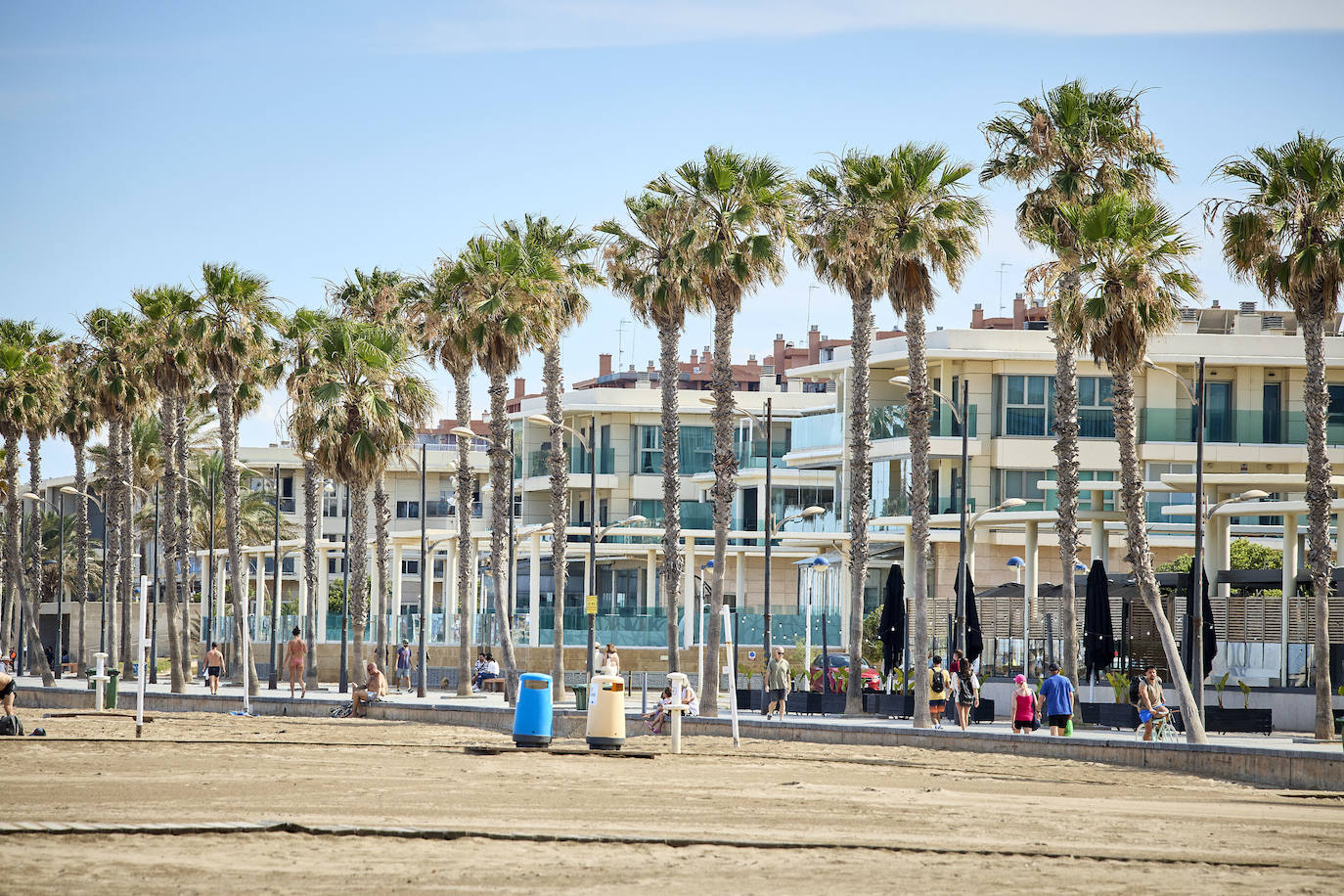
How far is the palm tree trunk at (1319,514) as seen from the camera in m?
28.2

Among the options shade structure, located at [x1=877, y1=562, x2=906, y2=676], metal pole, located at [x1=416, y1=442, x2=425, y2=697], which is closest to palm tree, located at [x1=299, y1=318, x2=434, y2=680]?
metal pole, located at [x1=416, y1=442, x2=425, y2=697]

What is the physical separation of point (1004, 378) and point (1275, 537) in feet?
30.9

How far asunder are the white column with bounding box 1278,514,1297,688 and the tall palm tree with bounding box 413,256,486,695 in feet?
57.9

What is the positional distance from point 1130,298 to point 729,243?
985 cm

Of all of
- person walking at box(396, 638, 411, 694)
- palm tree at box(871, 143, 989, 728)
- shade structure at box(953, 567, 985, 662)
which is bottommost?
person walking at box(396, 638, 411, 694)

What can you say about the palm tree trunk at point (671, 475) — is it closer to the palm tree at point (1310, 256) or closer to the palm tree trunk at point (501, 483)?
the palm tree trunk at point (501, 483)

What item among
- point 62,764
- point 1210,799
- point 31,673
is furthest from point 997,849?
point 31,673

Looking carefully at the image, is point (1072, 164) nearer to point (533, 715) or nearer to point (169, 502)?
point (533, 715)

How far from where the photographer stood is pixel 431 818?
1462cm

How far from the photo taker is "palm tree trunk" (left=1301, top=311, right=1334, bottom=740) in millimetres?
28219

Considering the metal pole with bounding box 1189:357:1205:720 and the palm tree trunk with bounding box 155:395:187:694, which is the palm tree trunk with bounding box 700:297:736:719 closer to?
the metal pole with bounding box 1189:357:1205:720

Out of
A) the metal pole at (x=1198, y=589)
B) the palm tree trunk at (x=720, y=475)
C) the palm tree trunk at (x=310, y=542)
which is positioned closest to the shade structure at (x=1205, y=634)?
the metal pole at (x=1198, y=589)

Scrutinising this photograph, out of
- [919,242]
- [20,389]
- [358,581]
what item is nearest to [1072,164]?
[919,242]

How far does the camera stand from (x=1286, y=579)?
113 feet
